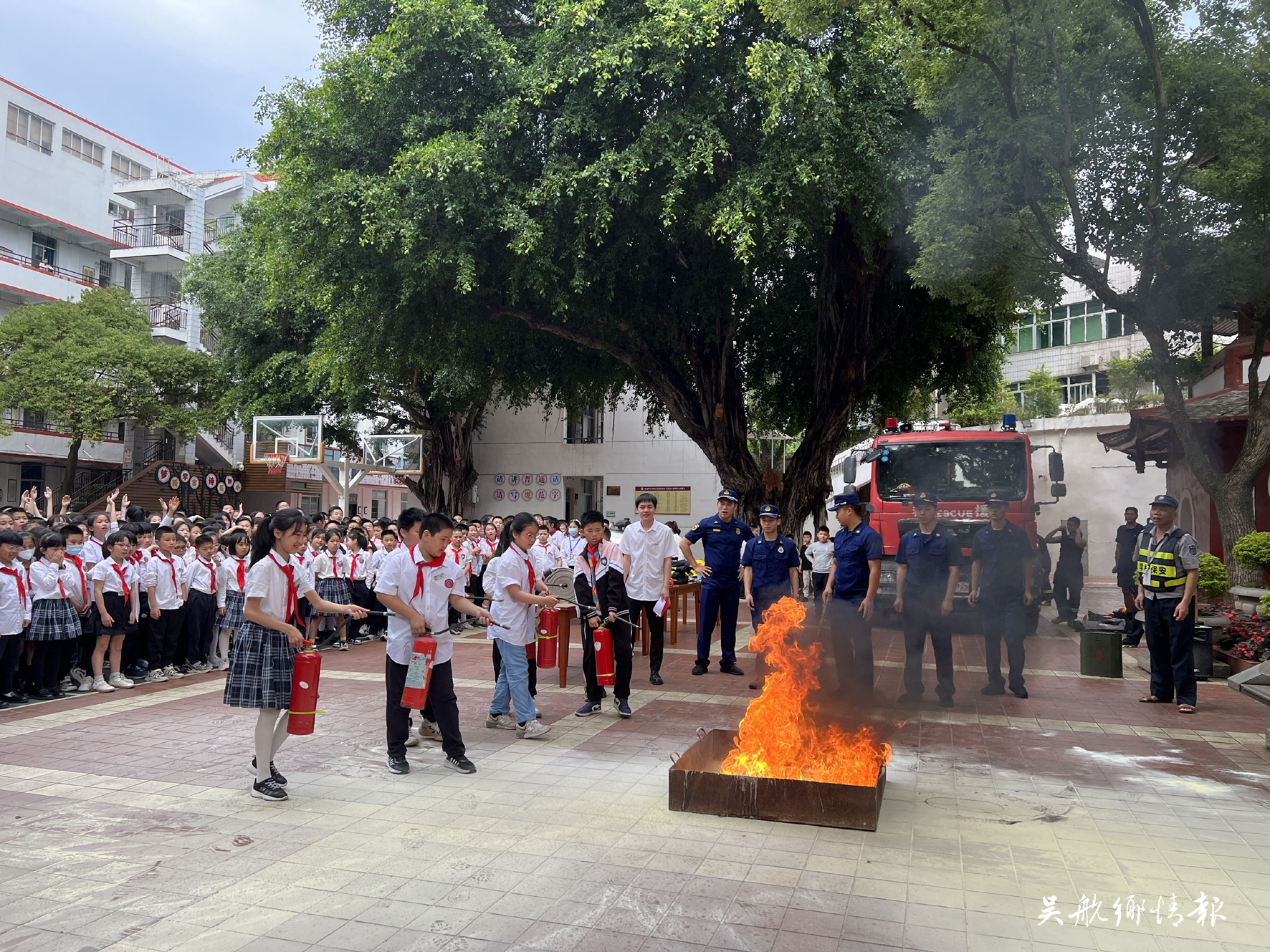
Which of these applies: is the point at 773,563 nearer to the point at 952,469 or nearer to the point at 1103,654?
the point at 1103,654

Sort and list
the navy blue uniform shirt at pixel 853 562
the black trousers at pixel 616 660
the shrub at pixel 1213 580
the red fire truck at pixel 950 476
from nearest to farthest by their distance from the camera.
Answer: the black trousers at pixel 616 660, the navy blue uniform shirt at pixel 853 562, the shrub at pixel 1213 580, the red fire truck at pixel 950 476

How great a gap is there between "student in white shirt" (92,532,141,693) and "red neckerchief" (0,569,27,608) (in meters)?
0.70

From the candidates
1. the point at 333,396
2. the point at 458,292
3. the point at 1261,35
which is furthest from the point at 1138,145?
the point at 333,396

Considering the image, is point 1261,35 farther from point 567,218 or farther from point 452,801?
point 452,801

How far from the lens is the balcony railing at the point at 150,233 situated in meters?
36.8

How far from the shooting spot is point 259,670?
5.63m

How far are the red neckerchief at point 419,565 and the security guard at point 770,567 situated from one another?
4.09 m

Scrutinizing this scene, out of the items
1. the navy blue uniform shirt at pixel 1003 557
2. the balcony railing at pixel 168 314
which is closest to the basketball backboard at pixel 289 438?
the balcony railing at pixel 168 314

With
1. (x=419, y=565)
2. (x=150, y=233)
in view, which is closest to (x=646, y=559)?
(x=419, y=565)

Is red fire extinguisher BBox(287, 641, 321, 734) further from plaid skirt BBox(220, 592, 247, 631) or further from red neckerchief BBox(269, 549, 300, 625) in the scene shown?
plaid skirt BBox(220, 592, 247, 631)

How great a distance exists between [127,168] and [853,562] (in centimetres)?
3992

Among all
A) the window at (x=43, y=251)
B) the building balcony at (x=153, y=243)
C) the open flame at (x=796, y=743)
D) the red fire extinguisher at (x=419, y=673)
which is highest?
the building balcony at (x=153, y=243)

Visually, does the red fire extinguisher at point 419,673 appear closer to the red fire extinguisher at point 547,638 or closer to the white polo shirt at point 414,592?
the white polo shirt at point 414,592

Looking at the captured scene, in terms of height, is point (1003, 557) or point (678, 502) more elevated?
point (678, 502)
